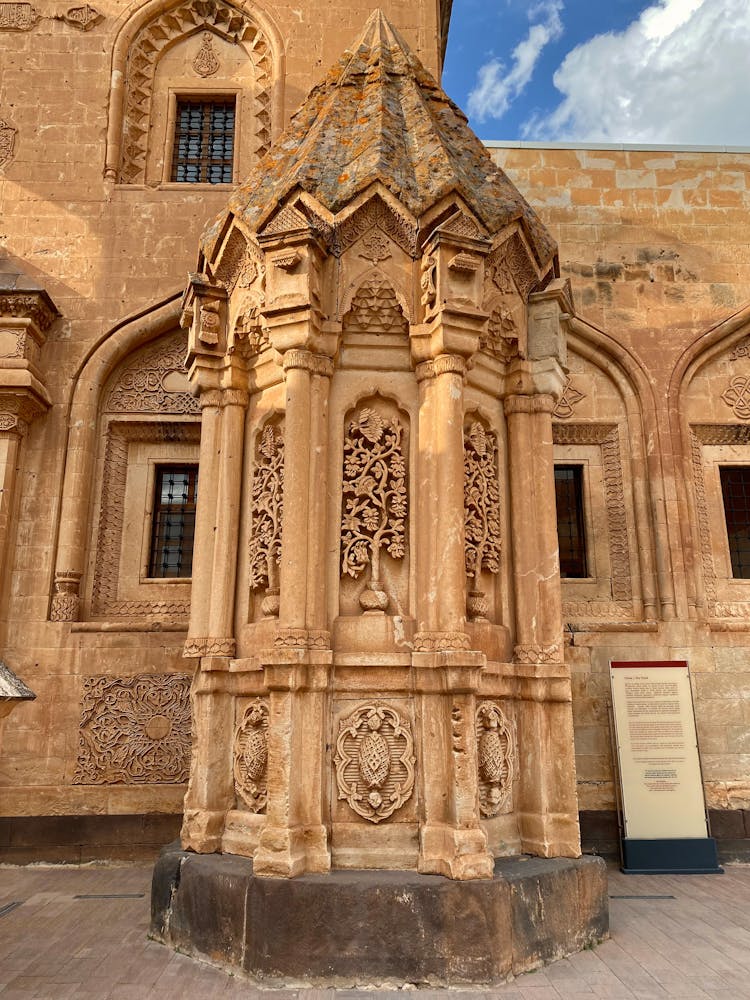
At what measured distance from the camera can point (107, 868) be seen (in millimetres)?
6941

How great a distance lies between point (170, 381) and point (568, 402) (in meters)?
4.43

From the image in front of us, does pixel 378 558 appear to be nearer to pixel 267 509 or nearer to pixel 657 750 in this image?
pixel 267 509

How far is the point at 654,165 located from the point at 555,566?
636cm

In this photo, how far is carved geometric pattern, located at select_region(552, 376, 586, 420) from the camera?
863cm

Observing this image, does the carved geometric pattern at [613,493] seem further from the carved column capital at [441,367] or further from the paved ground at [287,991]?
the carved column capital at [441,367]

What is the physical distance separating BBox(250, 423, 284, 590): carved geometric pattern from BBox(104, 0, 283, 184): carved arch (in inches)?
215

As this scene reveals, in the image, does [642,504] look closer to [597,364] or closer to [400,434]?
[597,364]

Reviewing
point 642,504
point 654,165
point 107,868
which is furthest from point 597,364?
point 107,868

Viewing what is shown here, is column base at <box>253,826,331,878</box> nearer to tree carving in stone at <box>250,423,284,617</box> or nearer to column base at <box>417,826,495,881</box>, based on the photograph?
column base at <box>417,826,495,881</box>

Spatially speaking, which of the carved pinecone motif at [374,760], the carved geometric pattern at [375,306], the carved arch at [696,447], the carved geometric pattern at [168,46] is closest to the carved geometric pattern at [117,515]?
the carved geometric pattern at [168,46]

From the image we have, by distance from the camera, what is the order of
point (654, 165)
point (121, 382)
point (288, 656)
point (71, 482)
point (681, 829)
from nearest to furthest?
point (288, 656)
point (681, 829)
point (71, 482)
point (121, 382)
point (654, 165)

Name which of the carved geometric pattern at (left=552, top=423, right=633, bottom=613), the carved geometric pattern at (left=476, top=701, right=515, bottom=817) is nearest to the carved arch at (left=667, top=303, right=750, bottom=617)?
the carved geometric pattern at (left=552, top=423, right=633, bottom=613)

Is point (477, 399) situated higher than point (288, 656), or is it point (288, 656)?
point (477, 399)

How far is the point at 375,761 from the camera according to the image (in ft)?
14.0
